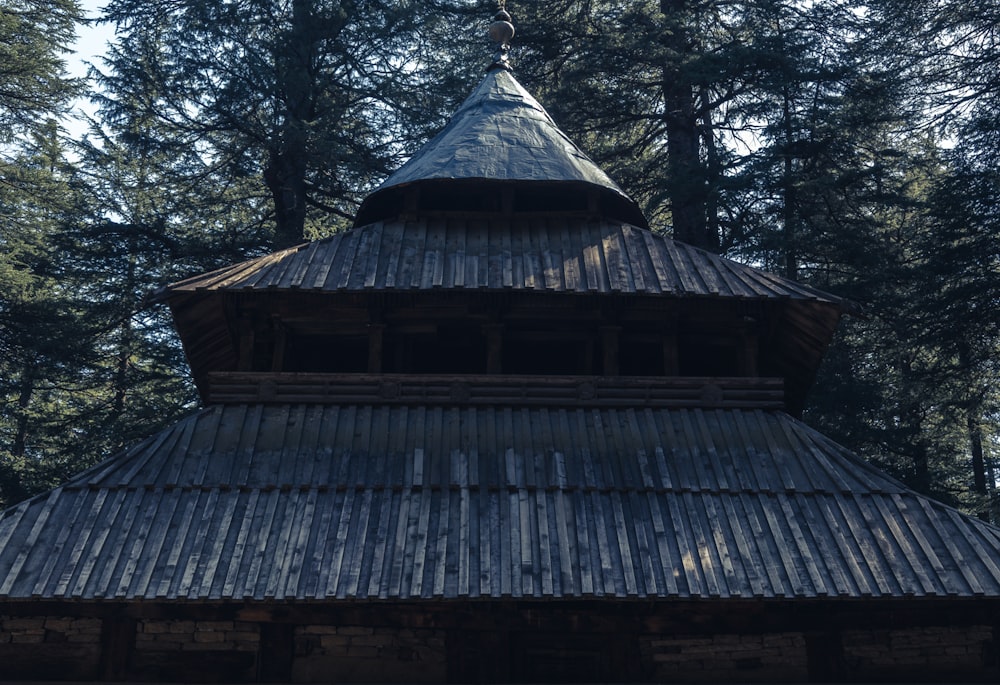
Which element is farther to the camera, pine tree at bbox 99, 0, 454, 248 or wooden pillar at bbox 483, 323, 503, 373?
pine tree at bbox 99, 0, 454, 248

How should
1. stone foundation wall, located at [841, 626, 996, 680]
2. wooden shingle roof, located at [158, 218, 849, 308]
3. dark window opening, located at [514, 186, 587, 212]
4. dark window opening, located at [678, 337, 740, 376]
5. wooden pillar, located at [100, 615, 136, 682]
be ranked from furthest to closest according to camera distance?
1. dark window opening, located at [514, 186, 587, 212]
2. dark window opening, located at [678, 337, 740, 376]
3. wooden shingle roof, located at [158, 218, 849, 308]
4. stone foundation wall, located at [841, 626, 996, 680]
5. wooden pillar, located at [100, 615, 136, 682]

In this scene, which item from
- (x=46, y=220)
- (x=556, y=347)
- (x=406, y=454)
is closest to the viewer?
(x=406, y=454)

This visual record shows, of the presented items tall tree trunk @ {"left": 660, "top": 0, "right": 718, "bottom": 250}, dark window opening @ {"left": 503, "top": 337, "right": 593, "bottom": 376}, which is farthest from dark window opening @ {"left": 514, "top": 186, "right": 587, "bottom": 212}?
tall tree trunk @ {"left": 660, "top": 0, "right": 718, "bottom": 250}

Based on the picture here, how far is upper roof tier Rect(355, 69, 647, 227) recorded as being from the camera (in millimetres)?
14336

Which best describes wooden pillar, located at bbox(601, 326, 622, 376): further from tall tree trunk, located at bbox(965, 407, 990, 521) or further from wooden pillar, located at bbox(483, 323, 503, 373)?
tall tree trunk, located at bbox(965, 407, 990, 521)

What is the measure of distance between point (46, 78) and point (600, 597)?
75.9ft

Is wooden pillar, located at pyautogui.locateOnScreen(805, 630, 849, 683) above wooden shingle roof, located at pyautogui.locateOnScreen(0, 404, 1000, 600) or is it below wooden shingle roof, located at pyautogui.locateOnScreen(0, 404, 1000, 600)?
below

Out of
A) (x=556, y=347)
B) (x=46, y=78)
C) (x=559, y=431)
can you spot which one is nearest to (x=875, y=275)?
(x=556, y=347)

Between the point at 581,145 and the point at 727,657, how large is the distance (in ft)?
53.8

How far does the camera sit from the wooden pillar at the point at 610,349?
41.6 feet

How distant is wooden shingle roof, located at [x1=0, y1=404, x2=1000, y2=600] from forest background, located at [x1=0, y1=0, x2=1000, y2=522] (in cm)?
1053

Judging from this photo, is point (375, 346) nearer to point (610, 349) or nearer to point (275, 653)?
point (610, 349)

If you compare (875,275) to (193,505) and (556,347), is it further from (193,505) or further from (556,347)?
(193,505)

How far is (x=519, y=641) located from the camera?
34.3ft
